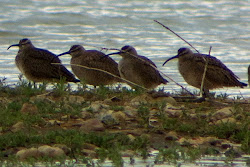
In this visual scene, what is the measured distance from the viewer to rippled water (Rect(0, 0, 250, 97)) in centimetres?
1897

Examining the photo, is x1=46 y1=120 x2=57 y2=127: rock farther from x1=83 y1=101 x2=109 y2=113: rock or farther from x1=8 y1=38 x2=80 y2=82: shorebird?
x1=8 y1=38 x2=80 y2=82: shorebird

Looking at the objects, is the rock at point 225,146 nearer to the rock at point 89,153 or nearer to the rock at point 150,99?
the rock at point 89,153

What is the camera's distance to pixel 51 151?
20.8 ft

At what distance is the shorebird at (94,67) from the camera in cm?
1195

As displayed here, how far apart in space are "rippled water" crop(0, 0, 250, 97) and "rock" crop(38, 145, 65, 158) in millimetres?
8450

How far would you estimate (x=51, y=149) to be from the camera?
20.9ft

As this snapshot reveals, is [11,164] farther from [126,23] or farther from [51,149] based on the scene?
[126,23]

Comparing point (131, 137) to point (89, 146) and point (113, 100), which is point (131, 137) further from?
point (113, 100)

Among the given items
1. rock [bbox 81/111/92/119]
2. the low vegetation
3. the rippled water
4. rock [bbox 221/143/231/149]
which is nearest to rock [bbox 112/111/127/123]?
the low vegetation

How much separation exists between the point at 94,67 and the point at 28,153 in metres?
5.84

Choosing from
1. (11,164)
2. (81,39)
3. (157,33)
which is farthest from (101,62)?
(157,33)

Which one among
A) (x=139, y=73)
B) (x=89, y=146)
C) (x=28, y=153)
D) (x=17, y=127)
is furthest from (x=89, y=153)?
(x=139, y=73)

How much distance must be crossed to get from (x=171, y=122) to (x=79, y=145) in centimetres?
157

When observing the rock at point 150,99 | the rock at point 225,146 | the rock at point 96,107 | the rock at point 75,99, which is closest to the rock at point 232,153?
the rock at point 225,146
